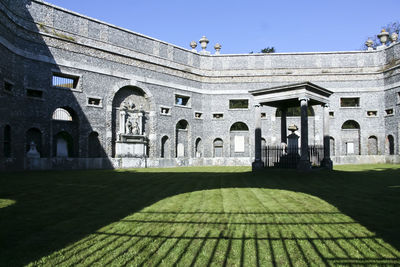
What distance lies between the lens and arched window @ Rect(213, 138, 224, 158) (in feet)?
101

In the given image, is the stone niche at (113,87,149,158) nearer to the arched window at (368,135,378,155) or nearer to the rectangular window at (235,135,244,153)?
the rectangular window at (235,135,244,153)

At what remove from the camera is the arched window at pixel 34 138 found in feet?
66.0

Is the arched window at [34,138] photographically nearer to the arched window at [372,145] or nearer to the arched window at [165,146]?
the arched window at [165,146]

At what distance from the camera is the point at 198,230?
5.05 meters

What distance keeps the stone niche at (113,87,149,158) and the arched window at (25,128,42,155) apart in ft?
17.4

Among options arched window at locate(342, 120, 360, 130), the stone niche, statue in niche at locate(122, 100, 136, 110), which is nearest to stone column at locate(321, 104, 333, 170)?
arched window at locate(342, 120, 360, 130)

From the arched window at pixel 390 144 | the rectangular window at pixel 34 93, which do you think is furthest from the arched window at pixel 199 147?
the arched window at pixel 390 144

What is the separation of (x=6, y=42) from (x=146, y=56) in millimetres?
10669

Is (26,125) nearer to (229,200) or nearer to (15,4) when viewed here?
(15,4)

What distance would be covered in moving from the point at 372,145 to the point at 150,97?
20.9m

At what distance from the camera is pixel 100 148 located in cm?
2319

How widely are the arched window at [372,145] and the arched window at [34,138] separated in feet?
90.9

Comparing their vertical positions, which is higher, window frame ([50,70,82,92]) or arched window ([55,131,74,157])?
window frame ([50,70,82,92])

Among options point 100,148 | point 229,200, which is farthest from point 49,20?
point 229,200
